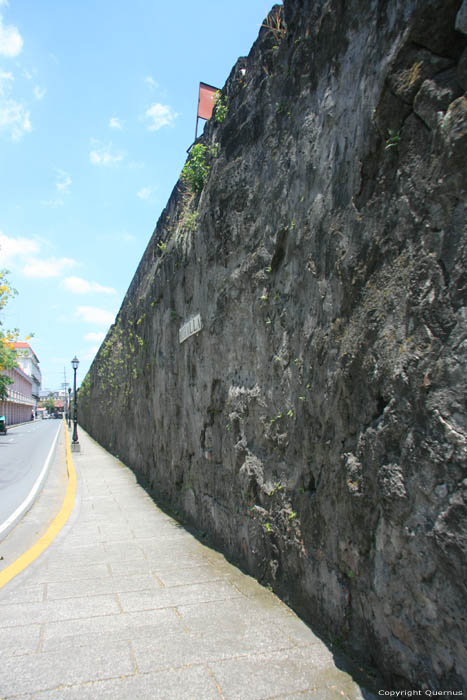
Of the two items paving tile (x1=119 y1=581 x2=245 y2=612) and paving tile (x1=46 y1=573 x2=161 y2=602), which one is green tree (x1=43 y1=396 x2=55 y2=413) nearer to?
paving tile (x1=46 y1=573 x2=161 y2=602)

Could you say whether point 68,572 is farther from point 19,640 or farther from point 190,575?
point 19,640

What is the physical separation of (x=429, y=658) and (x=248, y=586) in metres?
2.07

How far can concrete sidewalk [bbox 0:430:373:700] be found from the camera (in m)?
2.70

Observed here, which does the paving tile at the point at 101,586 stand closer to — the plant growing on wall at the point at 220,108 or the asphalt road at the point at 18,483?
the asphalt road at the point at 18,483

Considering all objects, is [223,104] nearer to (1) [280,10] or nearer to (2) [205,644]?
(1) [280,10]

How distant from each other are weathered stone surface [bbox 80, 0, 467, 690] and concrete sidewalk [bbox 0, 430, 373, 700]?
27 centimetres

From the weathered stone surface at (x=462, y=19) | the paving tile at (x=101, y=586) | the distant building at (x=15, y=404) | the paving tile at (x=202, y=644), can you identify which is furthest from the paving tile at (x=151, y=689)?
the distant building at (x=15, y=404)

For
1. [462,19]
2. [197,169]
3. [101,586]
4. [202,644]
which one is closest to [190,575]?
[101,586]

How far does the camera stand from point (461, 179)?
2.13 metres

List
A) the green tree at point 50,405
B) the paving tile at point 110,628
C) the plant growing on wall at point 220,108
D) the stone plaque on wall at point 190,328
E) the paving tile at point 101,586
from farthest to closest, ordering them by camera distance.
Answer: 1. the green tree at point 50,405
2. the stone plaque on wall at point 190,328
3. the plant growing on wall at point 220,108
4. the paving tile at point 101,586
5. the paving tile at point 110,628

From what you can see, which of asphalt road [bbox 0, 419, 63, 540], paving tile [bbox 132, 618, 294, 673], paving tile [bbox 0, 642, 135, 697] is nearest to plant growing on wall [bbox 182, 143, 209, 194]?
paving tile [bbox 132, 618, 294, 673]

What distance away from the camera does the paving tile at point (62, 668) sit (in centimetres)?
274

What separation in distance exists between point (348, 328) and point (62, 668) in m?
2.54

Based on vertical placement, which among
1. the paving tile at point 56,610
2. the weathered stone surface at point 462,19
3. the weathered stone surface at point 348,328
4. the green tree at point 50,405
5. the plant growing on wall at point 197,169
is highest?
the green tree at point 50,405
